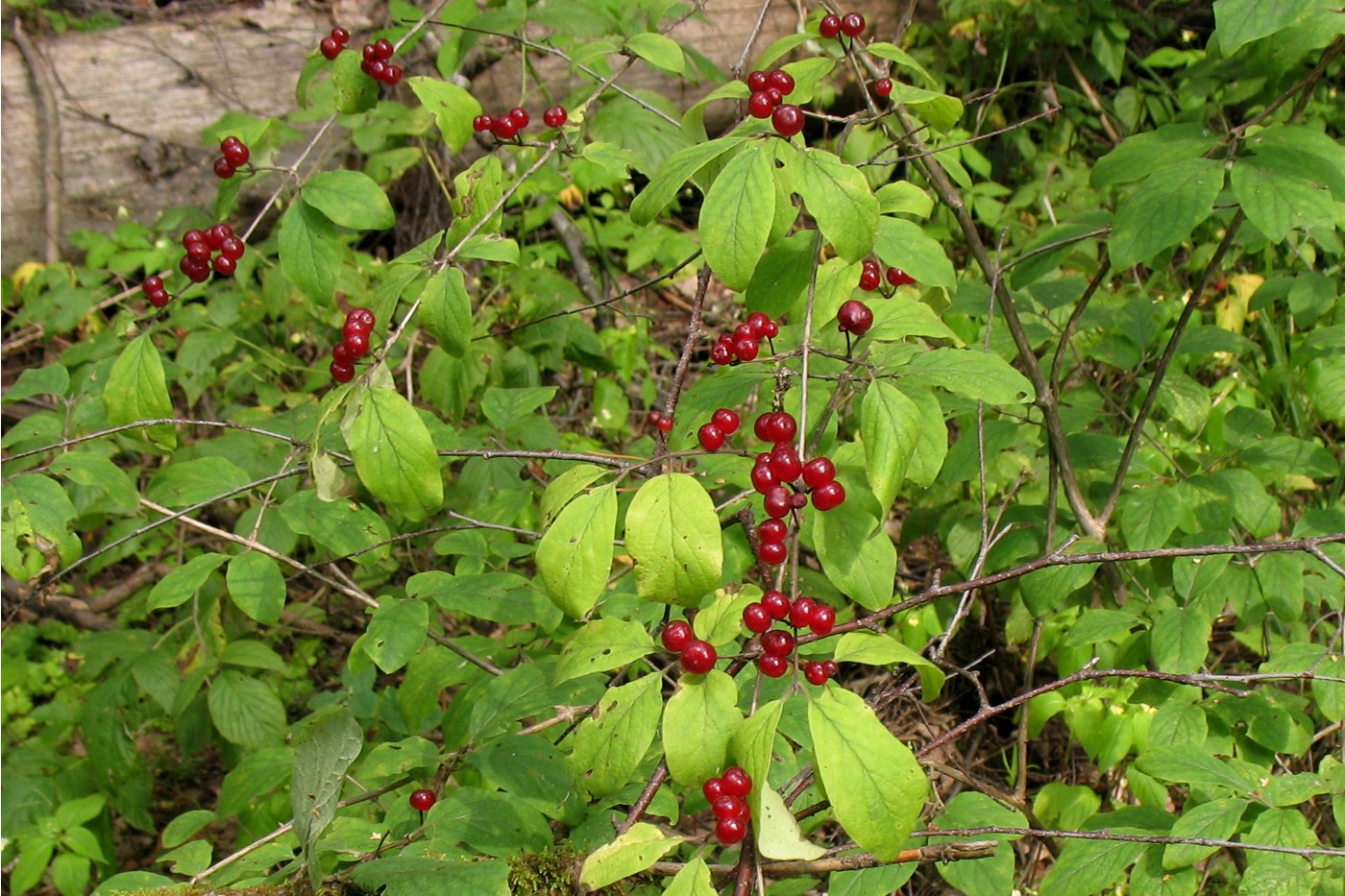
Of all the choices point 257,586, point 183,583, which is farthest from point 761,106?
point 183,583

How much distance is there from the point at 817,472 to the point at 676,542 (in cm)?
20

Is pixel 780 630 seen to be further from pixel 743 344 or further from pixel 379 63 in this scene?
pixel 379 63

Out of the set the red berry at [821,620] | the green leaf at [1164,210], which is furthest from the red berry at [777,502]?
the green leaf at [1164,210]

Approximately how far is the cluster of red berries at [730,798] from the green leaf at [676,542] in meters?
0.19

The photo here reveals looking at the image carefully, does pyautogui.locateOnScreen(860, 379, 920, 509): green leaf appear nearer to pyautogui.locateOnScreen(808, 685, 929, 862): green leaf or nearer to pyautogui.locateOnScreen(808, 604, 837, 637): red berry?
pyautogui.locateOnScreen(808, 604, 837, 637): red berry

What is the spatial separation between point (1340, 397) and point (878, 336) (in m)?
1.07

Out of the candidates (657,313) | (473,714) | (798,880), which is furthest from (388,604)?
(657,313)

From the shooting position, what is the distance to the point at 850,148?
13.1 ft

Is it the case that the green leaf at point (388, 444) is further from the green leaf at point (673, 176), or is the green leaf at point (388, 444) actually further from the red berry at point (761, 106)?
the red berry at point (761, 106)

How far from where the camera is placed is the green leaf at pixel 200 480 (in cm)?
205

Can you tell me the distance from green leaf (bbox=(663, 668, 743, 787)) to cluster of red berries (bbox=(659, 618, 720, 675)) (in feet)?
0.10

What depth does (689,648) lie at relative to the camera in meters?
1.11

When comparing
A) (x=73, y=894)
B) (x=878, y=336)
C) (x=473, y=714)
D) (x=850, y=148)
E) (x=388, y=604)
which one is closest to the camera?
(x=878, y=336)

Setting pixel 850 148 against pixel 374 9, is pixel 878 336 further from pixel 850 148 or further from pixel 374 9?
pixel 374 9
